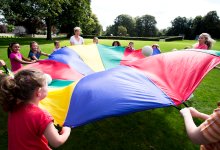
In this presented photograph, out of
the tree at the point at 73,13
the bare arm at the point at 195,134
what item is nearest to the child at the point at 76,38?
the bare arm at the point at 195,134

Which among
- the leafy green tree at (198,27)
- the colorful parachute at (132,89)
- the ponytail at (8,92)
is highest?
the leafy green tree at (198,27)

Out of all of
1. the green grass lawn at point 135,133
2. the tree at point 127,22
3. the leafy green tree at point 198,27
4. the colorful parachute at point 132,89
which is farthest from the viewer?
the tree at point 127,22

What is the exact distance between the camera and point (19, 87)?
167 cm

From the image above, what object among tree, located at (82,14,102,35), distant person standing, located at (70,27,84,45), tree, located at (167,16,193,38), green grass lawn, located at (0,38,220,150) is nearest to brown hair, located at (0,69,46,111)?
green grass lawn, located at (0,38,220,150)

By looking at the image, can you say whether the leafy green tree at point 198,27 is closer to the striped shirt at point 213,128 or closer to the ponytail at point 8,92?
the striped shirt at point 213,128

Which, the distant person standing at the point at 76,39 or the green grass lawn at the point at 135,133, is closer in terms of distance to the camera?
the green grass lawn at the point at 135,133

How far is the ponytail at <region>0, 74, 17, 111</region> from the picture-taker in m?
1.67

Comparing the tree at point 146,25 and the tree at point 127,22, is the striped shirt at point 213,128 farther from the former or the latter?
the tree at point 127,22

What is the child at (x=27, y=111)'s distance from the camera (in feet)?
5.52

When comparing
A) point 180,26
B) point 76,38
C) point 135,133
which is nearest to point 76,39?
point 76,38

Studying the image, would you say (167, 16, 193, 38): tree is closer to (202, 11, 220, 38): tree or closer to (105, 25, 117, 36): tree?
(202, 11, 220, 38): tree

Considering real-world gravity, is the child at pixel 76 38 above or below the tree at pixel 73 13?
below

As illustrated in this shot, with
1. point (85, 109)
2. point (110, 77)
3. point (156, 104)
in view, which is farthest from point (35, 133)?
point (110, 77)

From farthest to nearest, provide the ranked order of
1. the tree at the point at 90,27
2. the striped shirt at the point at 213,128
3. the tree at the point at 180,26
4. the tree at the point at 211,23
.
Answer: the tree at the point at 180,26 → the tree at the point at 211,23 → the tree at the point at 90,27 → the striped shirt at the point at 213,128
